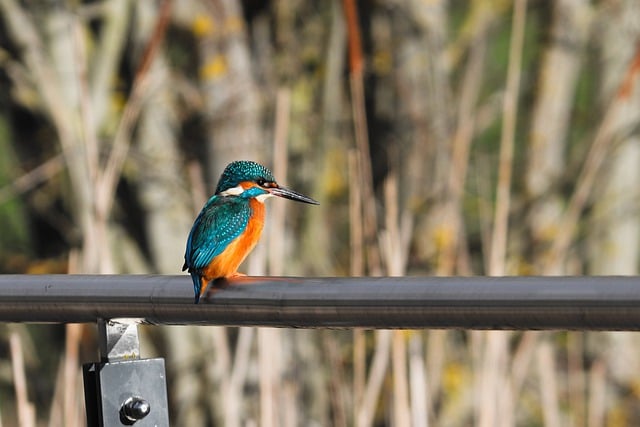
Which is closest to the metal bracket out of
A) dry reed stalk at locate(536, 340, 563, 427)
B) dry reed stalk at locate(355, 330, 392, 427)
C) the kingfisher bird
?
the kingfisher bird

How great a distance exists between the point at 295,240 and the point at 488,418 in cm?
267

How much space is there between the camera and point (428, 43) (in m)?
4.54

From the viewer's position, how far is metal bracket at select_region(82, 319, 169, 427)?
1381mm

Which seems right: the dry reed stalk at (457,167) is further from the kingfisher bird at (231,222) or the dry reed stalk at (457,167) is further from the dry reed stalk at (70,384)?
the dry reed stalk at (70,384)

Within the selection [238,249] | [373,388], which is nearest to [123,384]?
[238,249]

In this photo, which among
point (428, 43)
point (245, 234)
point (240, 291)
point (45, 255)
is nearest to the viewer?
point (240, 291)

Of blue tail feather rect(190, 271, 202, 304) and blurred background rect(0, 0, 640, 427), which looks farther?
blurred background rect(0, 0, 640, 427)

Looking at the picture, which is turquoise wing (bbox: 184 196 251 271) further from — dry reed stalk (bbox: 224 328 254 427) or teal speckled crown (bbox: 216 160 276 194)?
dry reed stalk (bbox: 224 328 254 427)

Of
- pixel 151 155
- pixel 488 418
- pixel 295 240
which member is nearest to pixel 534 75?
pixel 295 240

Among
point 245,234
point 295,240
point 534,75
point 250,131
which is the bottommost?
point 245,234

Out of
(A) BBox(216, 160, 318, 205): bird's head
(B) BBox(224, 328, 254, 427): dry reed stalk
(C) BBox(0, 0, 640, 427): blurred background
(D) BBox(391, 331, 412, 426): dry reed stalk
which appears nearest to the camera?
(A) BBox(216, 160, 318, 205): bird's head

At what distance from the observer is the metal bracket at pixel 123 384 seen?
4.53ft

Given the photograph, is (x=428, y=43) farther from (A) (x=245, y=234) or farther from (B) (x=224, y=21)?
(A) (x=245, y=234)

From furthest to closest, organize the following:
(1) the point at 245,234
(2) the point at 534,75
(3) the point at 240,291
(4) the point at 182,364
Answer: (2) the point at 534,75 → (4) the point at 182,364 → (1) the point at 245,234 → (3) the point at 240,291
